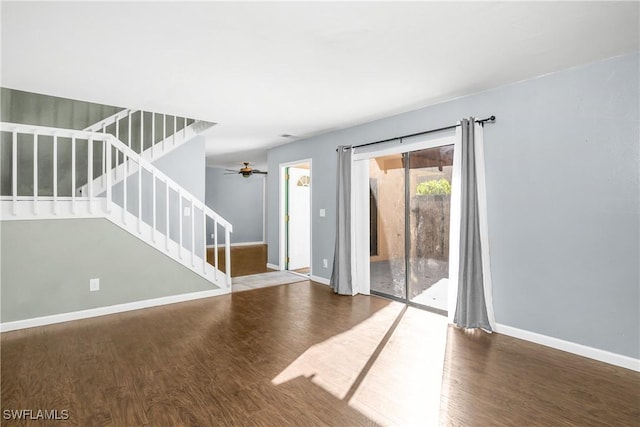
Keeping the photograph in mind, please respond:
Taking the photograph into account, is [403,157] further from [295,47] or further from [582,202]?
[295,47]

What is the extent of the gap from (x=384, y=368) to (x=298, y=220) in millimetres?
4313

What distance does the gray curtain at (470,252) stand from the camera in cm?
335

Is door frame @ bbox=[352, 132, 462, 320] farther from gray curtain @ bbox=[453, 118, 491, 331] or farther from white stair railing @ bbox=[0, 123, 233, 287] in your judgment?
white stair railing @ bbox=[0, 123, 233, 287]

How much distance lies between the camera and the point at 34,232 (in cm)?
344

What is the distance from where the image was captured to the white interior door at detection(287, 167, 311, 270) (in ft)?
21.3

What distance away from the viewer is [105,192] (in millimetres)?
4922

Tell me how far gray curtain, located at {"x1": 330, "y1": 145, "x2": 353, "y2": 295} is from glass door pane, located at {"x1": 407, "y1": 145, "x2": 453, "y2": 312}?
92cm

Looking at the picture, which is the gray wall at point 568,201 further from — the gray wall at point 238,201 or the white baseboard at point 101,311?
the gray wall at point 238,201

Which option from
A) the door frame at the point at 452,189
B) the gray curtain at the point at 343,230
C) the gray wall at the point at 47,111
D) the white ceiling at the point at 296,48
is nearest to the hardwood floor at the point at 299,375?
the door frame at the point at 452,189

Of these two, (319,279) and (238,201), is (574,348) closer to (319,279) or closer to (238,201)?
(319,279)

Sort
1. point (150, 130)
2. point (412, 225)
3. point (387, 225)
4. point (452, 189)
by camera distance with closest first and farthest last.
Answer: point (452, 189)
point (412, 225)
point (387, 225)
point (150, 130)

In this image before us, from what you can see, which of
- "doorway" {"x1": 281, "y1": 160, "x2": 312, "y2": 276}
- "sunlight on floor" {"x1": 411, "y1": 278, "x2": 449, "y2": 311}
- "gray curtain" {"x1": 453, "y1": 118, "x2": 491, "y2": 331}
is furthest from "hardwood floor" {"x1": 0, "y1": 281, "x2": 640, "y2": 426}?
"doorway" {"x1": 281, "y1": 160, "x2": 312, "y2": 276}

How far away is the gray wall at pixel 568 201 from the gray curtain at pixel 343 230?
5.72 feet

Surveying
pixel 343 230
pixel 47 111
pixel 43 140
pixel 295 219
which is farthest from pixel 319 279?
pixel 47 111
